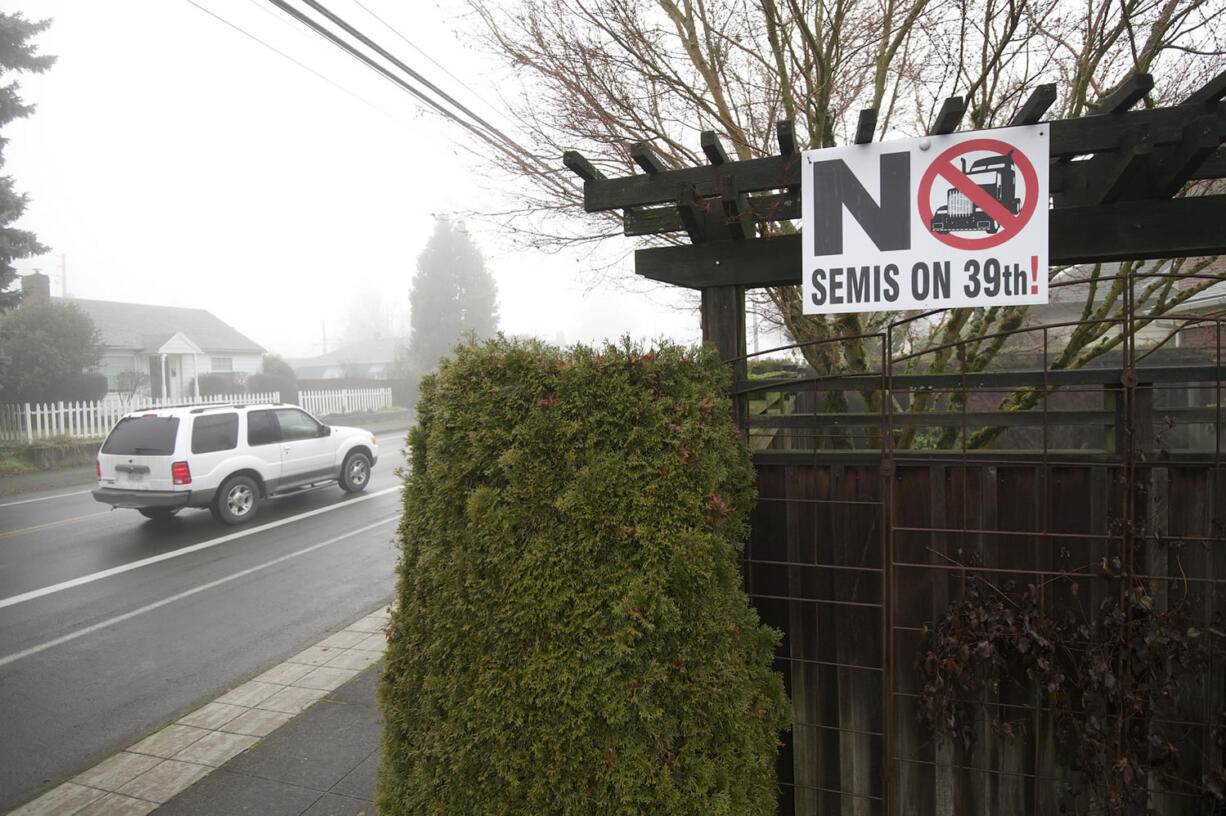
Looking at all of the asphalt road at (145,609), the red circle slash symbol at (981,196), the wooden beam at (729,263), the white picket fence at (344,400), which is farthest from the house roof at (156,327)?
the red circle slash symbol at (981,196)

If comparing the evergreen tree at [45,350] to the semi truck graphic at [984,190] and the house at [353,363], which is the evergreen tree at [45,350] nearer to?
the house at [353,363]

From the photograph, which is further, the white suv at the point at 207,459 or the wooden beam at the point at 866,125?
the white suv at the point at 207,459

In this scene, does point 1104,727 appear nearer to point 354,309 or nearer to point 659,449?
point 659,449

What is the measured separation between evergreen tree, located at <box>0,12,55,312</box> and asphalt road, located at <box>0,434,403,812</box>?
32.5ft

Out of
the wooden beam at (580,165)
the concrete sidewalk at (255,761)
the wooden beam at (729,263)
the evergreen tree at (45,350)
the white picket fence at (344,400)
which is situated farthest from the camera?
the white picket fence at (344,400)

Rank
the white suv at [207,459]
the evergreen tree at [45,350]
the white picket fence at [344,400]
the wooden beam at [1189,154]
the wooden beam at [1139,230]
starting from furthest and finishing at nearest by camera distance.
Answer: the white picket fence at [344,400], the evergreen tree at [45,350], the white suv at [207,459], the wooden beam at [1139,230], the wooden beam at [1189,154]

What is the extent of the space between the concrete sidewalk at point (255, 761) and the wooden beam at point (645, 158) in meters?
3.39

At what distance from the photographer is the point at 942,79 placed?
5266 mm

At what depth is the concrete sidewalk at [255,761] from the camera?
11.7ft

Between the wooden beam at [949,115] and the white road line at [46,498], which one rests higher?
the wooden beam at [949,115]

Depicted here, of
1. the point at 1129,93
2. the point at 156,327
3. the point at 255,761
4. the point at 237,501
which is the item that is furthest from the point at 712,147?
the point at 156,327

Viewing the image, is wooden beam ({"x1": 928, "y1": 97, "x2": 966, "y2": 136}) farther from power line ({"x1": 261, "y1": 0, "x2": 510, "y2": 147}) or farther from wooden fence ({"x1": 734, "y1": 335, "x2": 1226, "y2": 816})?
power line ({"x1": 261, "y1": 0, "x2": 510, "y2": 147})

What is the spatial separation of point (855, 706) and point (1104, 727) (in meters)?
0.91

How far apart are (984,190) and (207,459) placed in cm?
1078
